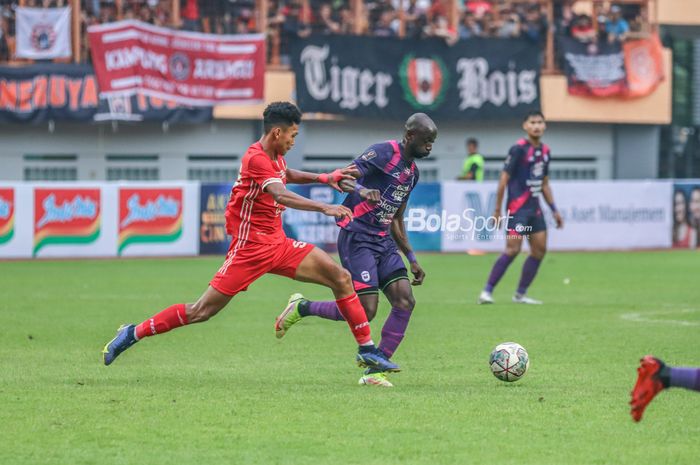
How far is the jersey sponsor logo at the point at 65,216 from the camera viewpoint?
82.4 feet

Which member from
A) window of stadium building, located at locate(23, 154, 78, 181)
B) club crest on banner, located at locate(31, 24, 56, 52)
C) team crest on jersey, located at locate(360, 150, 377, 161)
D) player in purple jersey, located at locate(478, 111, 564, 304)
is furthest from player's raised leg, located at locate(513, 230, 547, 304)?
window of stadium building, located at locate(23, 154, 78, 181)

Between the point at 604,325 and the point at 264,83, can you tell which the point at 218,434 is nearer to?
the point at 604,325

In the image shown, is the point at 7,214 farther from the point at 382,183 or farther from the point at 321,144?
the point at 382,183

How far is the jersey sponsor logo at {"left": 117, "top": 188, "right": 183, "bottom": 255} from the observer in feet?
83.9

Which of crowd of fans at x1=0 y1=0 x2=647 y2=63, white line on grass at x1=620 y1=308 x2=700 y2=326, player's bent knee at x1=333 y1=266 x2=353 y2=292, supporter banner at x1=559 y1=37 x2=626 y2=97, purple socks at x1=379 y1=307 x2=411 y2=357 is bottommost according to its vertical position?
white line on grass at x1=620 y1=308 x2=700 y2=326

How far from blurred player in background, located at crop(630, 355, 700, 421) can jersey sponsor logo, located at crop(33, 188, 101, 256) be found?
65.7ft

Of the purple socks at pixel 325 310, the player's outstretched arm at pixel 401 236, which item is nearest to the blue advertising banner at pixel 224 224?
the purple socks at pixel 325 310

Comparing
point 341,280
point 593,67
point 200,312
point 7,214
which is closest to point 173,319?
point 200,312

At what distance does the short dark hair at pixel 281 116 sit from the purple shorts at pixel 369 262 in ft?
3.81

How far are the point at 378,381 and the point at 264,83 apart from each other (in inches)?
923

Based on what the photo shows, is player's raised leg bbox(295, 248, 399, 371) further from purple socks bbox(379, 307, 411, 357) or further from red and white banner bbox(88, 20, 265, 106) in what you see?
red and white banner bbox(88, 20, 265, 106)

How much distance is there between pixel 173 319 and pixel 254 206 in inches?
39.3

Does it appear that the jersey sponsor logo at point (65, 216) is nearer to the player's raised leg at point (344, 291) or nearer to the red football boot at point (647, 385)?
the player's raised leg at point (344, 291)

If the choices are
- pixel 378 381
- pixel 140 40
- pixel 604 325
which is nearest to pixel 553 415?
pixel 378 381
